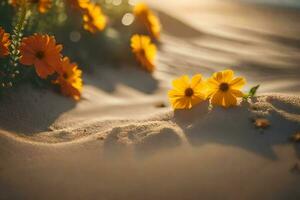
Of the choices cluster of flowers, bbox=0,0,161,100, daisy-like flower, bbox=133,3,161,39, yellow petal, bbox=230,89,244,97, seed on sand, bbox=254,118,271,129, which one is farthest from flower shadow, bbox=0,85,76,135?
daisy-like flower, bbox=133,3,161,39

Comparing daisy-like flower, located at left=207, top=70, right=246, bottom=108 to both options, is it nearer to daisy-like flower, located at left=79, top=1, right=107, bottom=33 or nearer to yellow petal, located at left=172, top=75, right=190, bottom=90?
yellow petal, located at left=172, top=75, right=190, bottom=90

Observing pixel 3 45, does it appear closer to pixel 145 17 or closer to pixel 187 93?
pixel 187 93

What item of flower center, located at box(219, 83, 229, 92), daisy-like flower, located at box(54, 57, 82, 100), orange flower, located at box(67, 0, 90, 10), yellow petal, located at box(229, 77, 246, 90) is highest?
orange flower, located at box(67, 0, 90, 10)

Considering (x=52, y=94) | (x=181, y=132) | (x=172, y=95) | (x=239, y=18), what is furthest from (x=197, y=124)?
(x=239, y=18)

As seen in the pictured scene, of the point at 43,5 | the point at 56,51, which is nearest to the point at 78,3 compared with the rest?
the point at 43,5

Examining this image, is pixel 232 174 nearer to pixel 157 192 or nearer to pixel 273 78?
pixel 157 192

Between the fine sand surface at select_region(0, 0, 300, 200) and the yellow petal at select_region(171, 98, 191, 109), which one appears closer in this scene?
the fine sand surface at select_region(0, 0, 300, 200)
